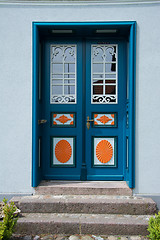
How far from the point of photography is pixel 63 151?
152 inches

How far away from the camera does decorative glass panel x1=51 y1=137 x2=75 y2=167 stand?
3.87 meters

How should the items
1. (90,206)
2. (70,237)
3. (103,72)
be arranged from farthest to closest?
(103,72), (90,206), (70,237)

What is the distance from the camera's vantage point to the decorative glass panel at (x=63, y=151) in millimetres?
3869

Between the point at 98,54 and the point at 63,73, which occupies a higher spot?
the point at 98,54

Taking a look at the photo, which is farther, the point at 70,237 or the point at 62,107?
the point at 62,107

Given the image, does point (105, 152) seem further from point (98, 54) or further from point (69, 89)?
point (98, 54)

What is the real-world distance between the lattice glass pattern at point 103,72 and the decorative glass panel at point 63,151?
905 millimetres

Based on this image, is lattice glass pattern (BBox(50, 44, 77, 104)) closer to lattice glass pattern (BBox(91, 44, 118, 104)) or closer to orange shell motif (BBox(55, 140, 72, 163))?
lattice glass pattern (BBox(91, 44, 118, 104))

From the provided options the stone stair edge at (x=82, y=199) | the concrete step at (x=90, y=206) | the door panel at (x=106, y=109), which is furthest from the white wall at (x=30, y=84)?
the door panel at (x=106, y=109)

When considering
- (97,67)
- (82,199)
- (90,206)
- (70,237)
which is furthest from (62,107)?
(70,237)

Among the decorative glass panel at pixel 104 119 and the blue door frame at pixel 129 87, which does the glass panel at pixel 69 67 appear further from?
the decorative glass panel at pixel 104 119

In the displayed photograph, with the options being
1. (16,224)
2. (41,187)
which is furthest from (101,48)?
(16,224)

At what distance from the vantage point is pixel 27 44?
3525 mm

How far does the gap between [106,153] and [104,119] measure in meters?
0.63
